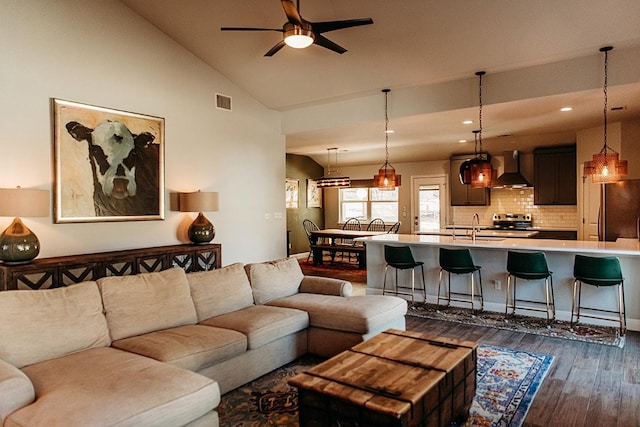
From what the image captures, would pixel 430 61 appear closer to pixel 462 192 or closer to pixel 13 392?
pixel 13 392

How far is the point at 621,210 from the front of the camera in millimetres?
6484

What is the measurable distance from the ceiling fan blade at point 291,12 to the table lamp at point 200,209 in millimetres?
2934

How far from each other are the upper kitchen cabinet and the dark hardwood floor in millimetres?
4510

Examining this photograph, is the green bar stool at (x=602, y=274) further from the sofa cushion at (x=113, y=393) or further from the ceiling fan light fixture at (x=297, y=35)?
the sofa cushion at (x=113, y=393)

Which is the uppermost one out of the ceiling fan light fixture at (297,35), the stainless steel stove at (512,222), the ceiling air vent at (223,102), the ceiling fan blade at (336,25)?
the ceiling air vent at (223,102)

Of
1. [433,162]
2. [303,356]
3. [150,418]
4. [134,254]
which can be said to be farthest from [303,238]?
[150,418]

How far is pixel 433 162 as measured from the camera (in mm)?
10812

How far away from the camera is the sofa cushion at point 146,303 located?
3.28m

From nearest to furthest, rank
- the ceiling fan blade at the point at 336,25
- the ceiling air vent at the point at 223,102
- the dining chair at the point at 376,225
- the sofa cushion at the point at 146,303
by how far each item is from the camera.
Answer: the sofa cushion at the point at 146,303 < the ceiling fan blade at the point at 336,25 < the ceiling air vent at the point at 223,102 < the dining chair at the point at 376,225

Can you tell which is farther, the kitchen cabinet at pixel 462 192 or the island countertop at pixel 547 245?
the kitchen cabinet at pixel 462 192

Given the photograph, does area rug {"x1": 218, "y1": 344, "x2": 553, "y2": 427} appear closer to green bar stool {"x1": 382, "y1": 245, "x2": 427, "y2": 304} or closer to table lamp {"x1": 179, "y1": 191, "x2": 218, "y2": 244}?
green bar stool {"x1": 382, "y1": 245, "x2": 427, "y2": 304}

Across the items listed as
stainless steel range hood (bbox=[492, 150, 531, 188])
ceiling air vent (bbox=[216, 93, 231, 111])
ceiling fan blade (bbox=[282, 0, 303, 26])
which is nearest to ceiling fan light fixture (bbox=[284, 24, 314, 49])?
ceiling fan blade (bbox=[282, 0, 303, 26])

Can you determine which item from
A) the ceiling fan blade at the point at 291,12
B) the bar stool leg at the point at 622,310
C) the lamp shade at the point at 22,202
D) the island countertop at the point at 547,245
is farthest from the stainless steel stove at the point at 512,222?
the lamp shade at the point at 22,202

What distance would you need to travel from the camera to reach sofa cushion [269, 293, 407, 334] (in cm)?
379
